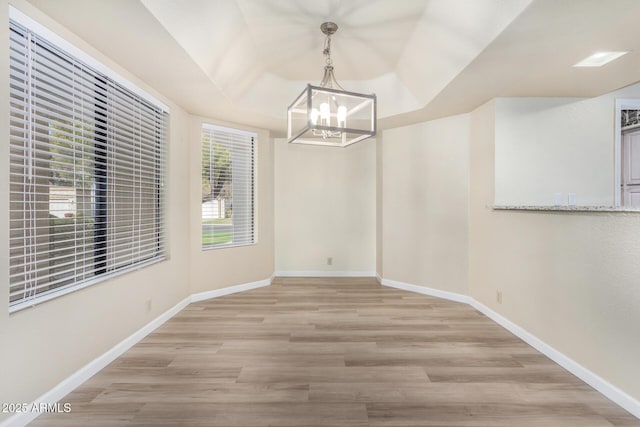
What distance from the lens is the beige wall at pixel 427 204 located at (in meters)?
3.89

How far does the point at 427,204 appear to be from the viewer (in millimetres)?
4199

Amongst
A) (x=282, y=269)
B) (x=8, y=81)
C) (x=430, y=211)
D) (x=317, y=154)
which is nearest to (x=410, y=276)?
(x=430, y=211)

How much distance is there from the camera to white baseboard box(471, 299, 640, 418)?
71.8 inches

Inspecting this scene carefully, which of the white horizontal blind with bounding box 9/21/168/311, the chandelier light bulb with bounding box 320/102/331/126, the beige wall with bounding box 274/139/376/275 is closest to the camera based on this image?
the white horizontal blind with bounding box 9/21/168/311

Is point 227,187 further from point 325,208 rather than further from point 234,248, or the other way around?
point 325,208

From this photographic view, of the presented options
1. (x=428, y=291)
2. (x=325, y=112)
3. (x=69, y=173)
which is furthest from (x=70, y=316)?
(x=428, y=291)

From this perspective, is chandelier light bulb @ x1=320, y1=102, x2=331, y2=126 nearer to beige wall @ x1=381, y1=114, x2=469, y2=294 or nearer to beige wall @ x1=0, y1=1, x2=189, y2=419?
beige wall @ x1=0, y1=1, x2=189, y2=419

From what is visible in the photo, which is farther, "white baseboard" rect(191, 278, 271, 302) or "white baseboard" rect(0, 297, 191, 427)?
"white baseboard" rect(191, 278, 271, 302)

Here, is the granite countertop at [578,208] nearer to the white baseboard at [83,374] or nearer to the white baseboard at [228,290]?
the white baseboard at [228,290]

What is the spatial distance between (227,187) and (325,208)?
5.91ft

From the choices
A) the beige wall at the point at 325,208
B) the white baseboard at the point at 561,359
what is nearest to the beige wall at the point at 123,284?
the beige wall at the point at 325,208

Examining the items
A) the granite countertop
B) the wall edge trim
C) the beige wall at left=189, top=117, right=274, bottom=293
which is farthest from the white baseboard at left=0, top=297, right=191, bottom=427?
the granite countertop

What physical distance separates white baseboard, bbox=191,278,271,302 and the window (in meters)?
0.62

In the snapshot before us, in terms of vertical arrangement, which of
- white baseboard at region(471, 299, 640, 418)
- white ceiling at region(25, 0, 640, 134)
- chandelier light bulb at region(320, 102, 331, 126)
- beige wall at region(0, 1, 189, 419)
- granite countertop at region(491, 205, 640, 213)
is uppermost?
white ceiling at region(25, 0, 640, 134)
